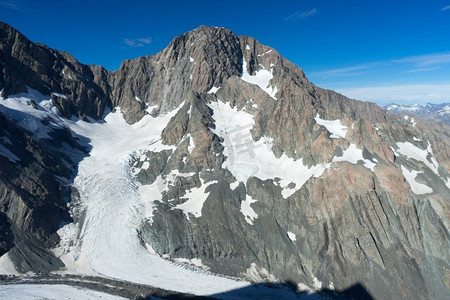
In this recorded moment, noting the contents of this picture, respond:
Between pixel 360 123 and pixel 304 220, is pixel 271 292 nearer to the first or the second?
pixel 304 220

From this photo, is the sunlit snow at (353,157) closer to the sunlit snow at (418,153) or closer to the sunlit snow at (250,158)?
the sunlit snow at (250,158)

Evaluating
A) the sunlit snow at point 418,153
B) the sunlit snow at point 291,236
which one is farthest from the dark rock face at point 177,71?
the sunlit snow at point 291,236

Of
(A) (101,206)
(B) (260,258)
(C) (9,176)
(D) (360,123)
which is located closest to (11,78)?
(C) (9,176)

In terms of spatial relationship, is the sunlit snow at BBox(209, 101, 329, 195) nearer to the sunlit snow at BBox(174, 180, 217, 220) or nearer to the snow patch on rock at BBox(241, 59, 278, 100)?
the sunlit snow at BBox(174, 180, 217, 220)

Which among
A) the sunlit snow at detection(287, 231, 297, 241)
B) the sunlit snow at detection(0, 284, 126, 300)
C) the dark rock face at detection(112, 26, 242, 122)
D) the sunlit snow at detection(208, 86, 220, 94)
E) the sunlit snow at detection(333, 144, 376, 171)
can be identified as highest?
the dark rock face at detection(112, 26, 242, 122)

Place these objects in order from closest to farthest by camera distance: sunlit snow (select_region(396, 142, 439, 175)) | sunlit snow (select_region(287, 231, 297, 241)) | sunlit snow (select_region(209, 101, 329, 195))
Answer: sunlit snow (select_region(287, 231, 297, 241)) < sunlit snow (select_region(209, 101, 329, 195)) < sunlit snow (select_region(396, 142, 439, 175))

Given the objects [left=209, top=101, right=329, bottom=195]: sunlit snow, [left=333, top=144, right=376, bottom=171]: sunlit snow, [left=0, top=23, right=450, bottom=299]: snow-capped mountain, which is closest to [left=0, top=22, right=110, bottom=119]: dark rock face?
[left=0, top=23, right=450, bottom=299]: snow-capped mountain

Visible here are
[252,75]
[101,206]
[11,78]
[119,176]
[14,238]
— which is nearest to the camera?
[14,238]

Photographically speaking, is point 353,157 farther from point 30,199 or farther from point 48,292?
point 30,199

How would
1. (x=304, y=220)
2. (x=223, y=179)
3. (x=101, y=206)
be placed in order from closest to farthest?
(x=304, y=220) → (x=101, y=206) → (x=223, y=179)
